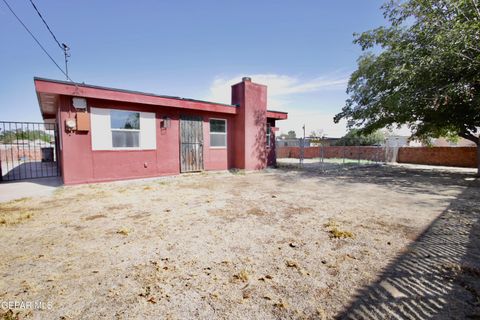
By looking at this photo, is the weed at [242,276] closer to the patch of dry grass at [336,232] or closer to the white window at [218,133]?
the patch of dry grass at [336,232]

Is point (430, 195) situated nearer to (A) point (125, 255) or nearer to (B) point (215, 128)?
(A) point (125, 255)

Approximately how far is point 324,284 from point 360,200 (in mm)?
3670

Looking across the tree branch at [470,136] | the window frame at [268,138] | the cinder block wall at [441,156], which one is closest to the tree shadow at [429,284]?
the window frame at [268,138]

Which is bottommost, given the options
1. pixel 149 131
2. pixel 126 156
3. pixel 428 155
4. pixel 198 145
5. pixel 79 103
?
pixel 428 155

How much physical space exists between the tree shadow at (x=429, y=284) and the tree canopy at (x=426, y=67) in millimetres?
6706

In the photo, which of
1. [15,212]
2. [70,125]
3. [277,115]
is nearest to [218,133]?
[277,115]

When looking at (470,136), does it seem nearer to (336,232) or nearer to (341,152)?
(341,152)

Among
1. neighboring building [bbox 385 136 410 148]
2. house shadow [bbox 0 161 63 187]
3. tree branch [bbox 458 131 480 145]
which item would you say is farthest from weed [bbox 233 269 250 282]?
neighboring building [bbox 385 136 410 148]

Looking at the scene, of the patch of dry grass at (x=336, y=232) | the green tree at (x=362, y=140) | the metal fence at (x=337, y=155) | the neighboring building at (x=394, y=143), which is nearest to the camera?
the patch of dry grass at (x=336, y=232)

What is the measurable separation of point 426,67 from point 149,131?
32.7ft

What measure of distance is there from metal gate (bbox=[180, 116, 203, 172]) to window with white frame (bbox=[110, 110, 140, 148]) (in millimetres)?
1651

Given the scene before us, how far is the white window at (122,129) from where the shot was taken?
6621mm

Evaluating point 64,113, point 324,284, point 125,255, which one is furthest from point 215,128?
point 324,284

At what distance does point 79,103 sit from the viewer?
625 cm
